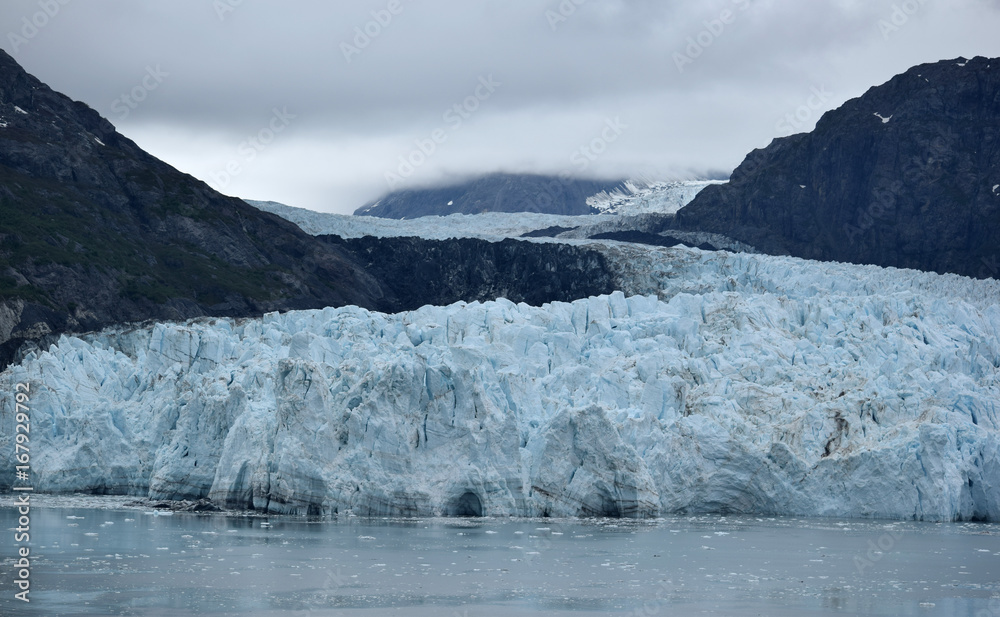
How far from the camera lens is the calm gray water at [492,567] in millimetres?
16531

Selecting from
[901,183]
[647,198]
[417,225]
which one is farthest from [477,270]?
[647,198]

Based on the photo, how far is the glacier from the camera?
88.8 ft

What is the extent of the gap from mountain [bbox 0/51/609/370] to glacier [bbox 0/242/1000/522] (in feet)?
55.1

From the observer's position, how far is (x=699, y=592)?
18.1m

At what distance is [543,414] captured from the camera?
29484mm

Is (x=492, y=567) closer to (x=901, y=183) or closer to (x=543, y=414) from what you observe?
(x=543, y=414)

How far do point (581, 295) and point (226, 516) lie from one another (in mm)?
37803

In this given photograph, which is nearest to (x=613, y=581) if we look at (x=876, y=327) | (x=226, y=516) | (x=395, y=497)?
(x=395, y=497)

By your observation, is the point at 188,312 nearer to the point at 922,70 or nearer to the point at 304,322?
the point at 304,322

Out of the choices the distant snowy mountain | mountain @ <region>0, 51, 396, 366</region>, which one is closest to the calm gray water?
mountain @ <region>0, 51, 396, 366</region>

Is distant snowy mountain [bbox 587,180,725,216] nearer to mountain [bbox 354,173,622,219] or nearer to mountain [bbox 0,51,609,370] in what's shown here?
mountain [bbox 354,173,622,219]

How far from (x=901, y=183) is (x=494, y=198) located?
2202 inches

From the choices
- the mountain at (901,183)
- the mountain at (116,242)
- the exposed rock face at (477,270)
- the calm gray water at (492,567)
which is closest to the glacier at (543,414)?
the calm gray water at (492,567)

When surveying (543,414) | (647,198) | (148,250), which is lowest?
(543,414)
